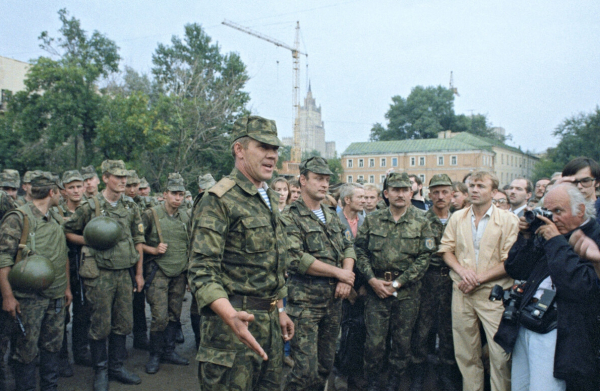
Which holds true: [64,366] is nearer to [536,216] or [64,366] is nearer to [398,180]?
[398,180]

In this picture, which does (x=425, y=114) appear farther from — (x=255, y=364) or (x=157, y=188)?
(x=255, y=364)

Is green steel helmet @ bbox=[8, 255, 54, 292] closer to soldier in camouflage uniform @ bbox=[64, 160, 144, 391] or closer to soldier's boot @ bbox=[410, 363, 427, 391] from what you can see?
soldier in camouflage uniform @ bbox=[64, 160, 144, 391]

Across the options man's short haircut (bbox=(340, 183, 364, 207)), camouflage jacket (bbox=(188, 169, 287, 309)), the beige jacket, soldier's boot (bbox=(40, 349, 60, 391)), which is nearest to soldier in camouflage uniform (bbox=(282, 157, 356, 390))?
camouflage jacket (bbox=(188, 169, 287, 309))

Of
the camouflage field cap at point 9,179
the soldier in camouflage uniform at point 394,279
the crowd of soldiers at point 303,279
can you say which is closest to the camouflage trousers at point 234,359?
the crowd of soldiers at point 303,279

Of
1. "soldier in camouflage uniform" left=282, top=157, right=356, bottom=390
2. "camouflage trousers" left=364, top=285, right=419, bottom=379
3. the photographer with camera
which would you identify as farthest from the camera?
"camouflage trousers" left=364, top=285, right=419, bottom=379

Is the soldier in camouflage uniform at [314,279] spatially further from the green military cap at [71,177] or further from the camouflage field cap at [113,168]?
the green military cap at [71,177]

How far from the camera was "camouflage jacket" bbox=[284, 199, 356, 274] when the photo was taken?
13.1ft

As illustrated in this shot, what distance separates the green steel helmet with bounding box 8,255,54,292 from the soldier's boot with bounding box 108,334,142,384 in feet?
3.70

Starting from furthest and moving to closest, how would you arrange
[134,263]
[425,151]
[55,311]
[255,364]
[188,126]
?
[425,151] → [188,126] → [134,263] → [55,311] → [255,364]

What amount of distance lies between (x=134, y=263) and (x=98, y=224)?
2.26 ft

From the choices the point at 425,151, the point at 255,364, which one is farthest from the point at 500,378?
the point at 425,151

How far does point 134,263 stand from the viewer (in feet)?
16.4

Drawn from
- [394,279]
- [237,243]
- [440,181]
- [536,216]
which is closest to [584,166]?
[440,181]

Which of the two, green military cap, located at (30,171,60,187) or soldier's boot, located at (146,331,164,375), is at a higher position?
green military cap, located at (30,171,60,187)
